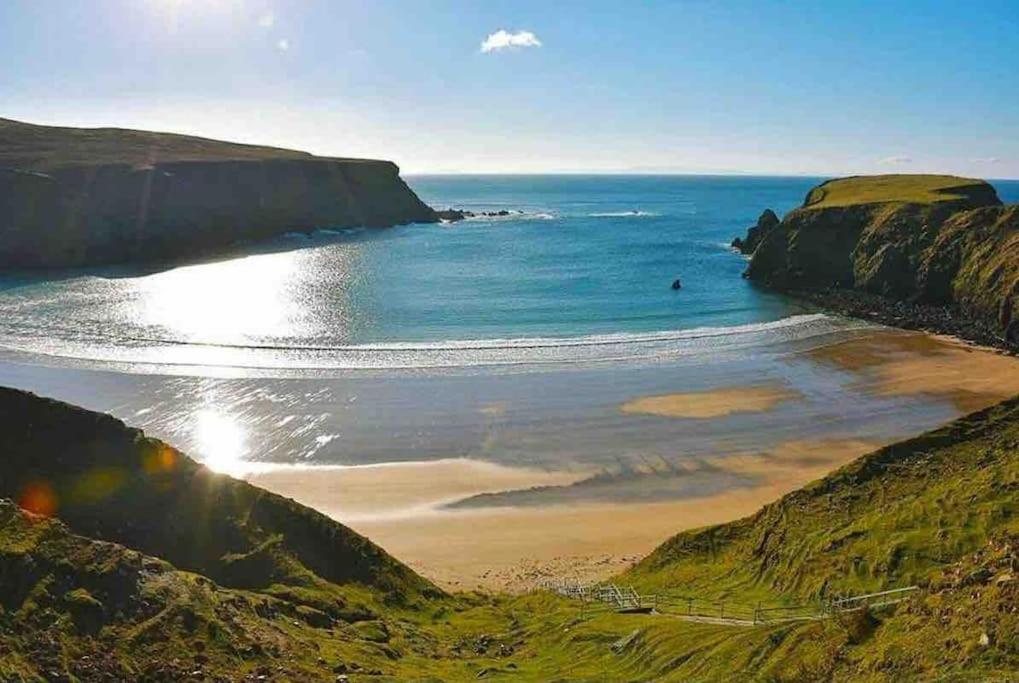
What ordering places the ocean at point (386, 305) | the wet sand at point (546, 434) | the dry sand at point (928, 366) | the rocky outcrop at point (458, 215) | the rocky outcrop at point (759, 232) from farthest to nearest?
the rocky outcrop at point (458, 215)
the rocky outcrop at point (759, 232)
the ocean at point (386, 305)
the dry sand at point (928, 366)
the wet sand at point (546, 434)

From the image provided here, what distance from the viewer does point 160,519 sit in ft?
57.0

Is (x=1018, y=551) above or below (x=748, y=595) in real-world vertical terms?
above

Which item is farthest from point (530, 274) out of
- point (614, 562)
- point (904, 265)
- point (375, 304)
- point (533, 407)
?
point (614, 562)

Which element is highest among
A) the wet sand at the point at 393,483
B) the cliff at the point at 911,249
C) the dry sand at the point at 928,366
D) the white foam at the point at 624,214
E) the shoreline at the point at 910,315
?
the white foam at the point at 624,214

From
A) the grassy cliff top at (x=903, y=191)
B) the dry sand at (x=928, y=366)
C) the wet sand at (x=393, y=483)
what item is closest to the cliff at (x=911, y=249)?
the grassy cliff top at (x=903, y=191)

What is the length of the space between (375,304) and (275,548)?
5624 centimetres

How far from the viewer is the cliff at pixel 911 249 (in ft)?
210

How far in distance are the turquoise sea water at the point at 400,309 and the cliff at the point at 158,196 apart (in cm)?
911

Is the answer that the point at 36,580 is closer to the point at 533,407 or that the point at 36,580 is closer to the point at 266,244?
the point at 533,407

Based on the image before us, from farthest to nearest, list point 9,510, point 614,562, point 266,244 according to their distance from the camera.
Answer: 1. point 266,244
2. point 614,562
3. point 9,510

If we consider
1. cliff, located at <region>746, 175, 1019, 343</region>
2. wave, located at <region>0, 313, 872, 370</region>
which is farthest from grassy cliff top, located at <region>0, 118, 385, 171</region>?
cliff, located at <region>746, 175, 1019, 343</region>

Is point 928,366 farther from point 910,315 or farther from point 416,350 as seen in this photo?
point 416,350

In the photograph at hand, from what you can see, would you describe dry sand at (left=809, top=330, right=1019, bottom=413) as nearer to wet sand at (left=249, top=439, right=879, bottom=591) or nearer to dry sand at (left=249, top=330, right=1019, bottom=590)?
dry sand at (left=249, top=330, right=1019, bottom=590)

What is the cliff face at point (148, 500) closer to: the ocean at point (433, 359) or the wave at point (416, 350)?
the ocean at point (433, 359)
